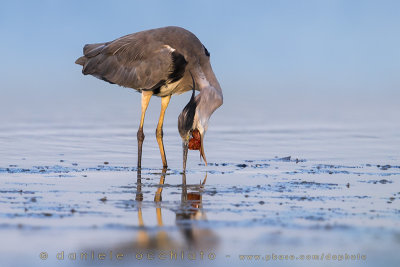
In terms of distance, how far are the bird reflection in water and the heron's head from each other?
2172 mm

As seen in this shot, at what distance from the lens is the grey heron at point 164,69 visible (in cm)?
1372

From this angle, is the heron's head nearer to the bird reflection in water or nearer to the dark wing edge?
the dark wing edge

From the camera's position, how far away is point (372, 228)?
908cm

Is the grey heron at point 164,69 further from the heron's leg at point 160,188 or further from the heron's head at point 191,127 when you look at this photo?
the heron's leg at point 160,188

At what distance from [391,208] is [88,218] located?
327 cm

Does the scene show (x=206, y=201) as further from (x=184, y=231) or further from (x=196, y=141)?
(x=196, y=141)

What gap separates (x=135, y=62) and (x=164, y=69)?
798mm

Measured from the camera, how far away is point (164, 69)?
14297 millimetres

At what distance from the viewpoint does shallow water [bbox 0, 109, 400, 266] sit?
27.2ft

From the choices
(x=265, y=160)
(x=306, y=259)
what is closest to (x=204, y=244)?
(x=306, y=259)

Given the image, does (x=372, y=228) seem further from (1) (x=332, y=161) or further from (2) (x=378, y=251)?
(1) (x=332, y=161)

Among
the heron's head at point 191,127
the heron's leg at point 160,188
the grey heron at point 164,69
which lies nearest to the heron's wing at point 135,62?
the grey heron at point 164,69

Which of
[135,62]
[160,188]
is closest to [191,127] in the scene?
[160,188]

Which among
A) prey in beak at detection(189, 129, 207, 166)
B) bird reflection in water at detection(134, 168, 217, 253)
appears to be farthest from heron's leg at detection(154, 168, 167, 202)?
prey in beak at detection(189, 129, 207, 166)
